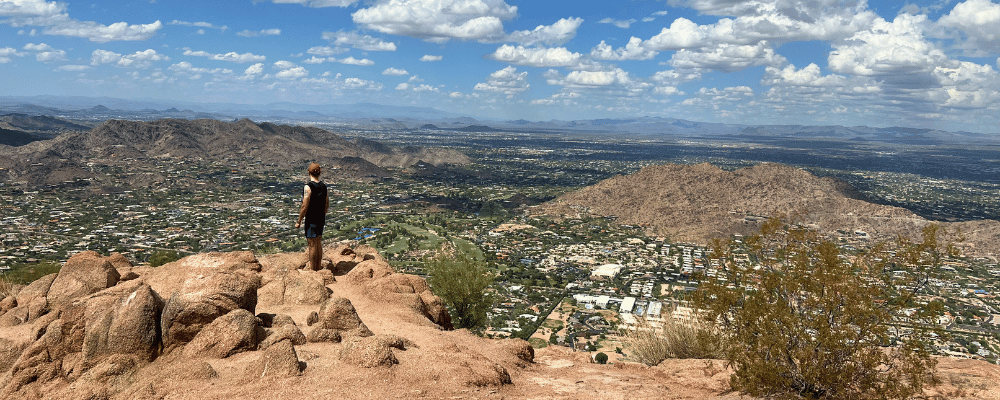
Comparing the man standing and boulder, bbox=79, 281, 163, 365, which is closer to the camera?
boulder, bbox=79, 281, 163, 365

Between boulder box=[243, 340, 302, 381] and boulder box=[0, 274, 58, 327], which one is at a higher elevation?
boulder box=[243, 340, 302, 381]

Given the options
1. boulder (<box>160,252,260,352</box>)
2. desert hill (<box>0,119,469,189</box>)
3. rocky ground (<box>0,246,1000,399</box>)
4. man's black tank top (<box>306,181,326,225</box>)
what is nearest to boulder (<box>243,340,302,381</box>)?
rocky ground (<box>0,246,1000,399</box>)

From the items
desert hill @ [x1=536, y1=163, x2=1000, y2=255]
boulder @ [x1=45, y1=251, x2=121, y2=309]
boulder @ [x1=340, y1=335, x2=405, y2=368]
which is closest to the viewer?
boulder @ [x1=340, y1=335, x2=405, y2=368]

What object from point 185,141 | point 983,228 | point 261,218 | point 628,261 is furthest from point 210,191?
point 983,228

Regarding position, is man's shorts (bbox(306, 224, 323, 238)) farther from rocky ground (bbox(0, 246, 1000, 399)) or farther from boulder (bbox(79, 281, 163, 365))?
boulder (bbox(79, 281, 163, 365))

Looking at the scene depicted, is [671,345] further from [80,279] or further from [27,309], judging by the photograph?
[27,309]

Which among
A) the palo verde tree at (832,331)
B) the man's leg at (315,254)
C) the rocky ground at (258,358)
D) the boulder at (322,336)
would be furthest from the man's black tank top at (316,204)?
the palo verde tree at (832,331)

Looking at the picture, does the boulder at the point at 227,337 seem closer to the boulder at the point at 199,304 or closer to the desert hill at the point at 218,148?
the boulder at the point at 199,304
